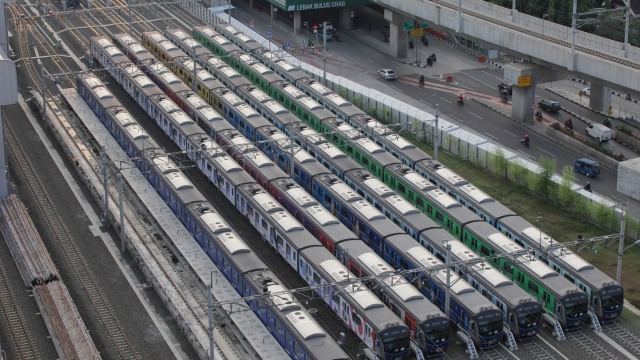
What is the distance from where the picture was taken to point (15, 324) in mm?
82375

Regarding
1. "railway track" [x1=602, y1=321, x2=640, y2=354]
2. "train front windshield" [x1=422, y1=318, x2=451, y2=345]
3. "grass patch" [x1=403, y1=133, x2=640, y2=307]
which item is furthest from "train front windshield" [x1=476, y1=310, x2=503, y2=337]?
"grass patch" [x1=403, y1=133, x2=640, y2=307]

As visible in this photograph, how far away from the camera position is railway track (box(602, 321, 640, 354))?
8012cm

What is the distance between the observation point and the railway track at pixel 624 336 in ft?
263

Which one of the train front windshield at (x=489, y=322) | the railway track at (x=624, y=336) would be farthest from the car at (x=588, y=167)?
the train front windshield at (x=489, y=322)

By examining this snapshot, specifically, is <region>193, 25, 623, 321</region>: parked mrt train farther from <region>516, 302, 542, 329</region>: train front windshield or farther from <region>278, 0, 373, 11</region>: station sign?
<region>278, 0, 373, 11</region>: station sign

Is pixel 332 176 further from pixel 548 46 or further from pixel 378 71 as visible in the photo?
pixel 378 71

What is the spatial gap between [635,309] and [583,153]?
35.1 m

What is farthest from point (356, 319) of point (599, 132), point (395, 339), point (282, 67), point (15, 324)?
point (282, 67)

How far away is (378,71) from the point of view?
145125 millimetres

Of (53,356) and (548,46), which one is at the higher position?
(548,46)

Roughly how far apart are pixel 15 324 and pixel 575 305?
42519mm

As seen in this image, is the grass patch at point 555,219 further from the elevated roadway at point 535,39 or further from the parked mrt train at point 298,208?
the parked mrt train at point 298,208

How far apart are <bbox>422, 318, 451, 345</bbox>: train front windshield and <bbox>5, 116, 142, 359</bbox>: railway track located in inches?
823

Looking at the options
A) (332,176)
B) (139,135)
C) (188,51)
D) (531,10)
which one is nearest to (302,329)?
(332,176)
